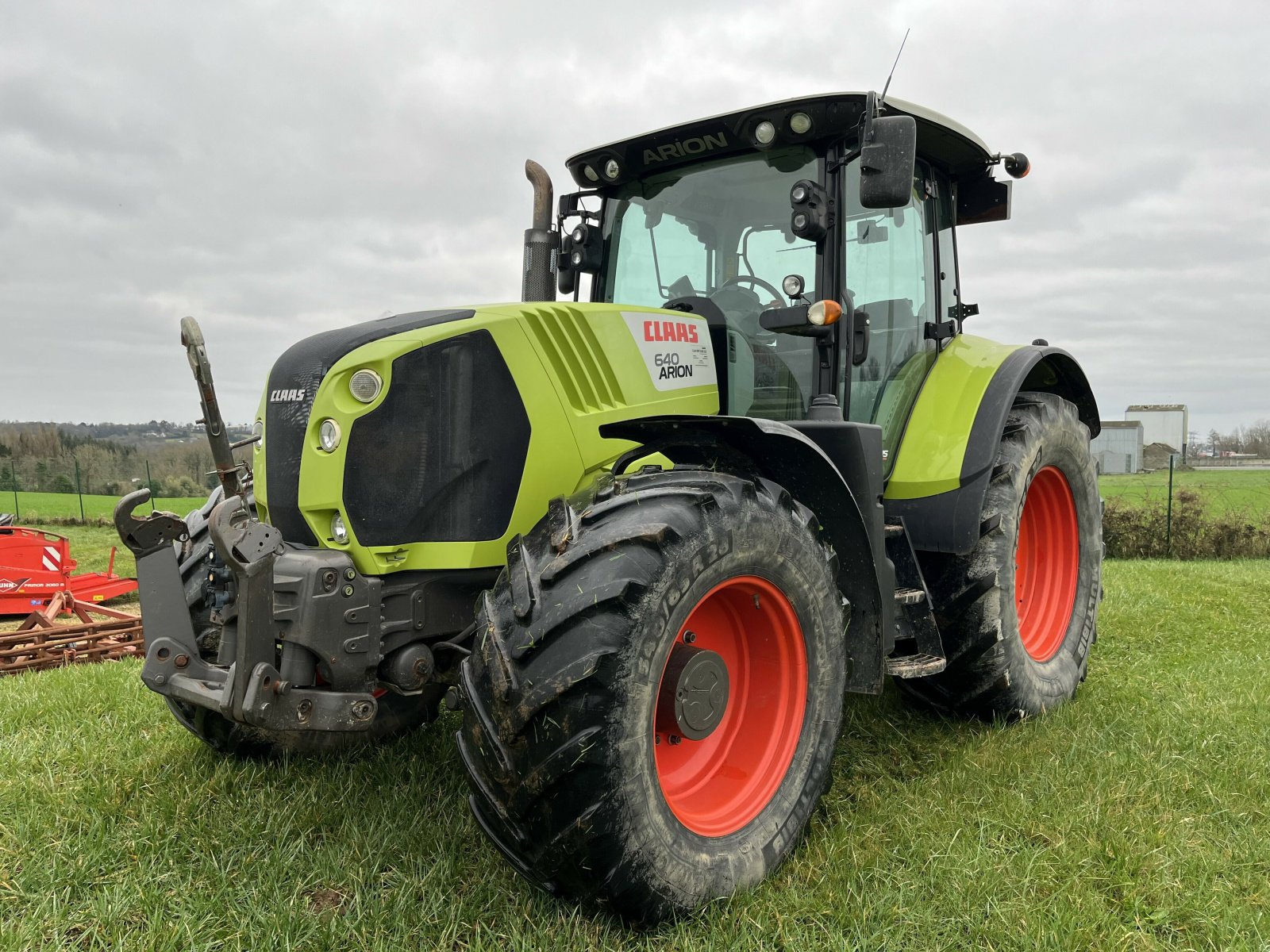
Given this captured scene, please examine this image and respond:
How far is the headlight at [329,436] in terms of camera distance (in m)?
2.53

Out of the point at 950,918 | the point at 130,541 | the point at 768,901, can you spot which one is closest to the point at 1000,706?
the point at 950,918

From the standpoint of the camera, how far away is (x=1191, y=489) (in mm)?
13609

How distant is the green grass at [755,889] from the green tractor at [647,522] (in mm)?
171

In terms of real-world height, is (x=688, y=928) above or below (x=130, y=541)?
below

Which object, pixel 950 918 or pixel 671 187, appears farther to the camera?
pixel 671 187

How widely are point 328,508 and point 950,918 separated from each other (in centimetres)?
201

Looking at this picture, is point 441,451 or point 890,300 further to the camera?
point 890,300

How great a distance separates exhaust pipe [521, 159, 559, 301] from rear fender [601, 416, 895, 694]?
4.16 ft

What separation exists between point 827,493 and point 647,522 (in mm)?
866

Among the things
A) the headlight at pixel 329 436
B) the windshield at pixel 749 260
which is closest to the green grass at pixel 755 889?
the headlight at pixel 329 436

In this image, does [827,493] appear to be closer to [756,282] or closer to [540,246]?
[756,282]

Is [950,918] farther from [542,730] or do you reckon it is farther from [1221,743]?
[1221,743]

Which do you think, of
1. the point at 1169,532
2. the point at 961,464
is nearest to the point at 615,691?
the point at 961,464

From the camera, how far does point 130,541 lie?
8.67ft
